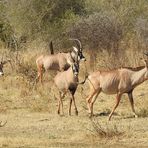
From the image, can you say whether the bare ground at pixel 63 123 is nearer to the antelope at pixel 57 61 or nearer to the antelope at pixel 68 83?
the antelope at pixel 68 83

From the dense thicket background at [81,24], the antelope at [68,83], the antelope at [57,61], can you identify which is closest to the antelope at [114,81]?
the antelope at [68,83]

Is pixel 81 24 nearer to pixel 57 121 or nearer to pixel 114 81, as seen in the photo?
pixel 114 81

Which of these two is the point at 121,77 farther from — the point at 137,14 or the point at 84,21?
the point at 137,14

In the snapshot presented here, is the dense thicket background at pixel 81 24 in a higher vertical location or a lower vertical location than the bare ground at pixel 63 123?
higher

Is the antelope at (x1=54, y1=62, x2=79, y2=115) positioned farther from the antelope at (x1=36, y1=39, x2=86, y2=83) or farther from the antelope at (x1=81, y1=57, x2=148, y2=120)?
the antelope at (x1=36, y1=39, x2=86, y2=83)

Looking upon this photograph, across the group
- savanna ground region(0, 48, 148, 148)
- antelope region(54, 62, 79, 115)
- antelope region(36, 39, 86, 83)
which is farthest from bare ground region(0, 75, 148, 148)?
antelope region(36, 39, 86, 83)

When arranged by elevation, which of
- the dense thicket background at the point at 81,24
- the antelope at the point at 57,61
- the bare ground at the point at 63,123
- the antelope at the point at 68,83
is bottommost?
the bare ground at the point at 63,123

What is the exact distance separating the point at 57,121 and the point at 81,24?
12559 millimetres

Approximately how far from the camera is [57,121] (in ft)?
53.4

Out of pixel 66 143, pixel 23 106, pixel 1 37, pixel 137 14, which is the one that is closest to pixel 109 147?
pixel 66 143

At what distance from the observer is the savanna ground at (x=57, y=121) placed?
1327 centimetres

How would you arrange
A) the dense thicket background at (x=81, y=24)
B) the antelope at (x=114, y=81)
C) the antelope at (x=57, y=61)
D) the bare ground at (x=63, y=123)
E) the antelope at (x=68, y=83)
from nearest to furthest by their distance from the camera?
1. the bare ground at (x=63, y=123)
2. the antelope at (x=114, y=81)
3. the antelope at (x=68, y=83)
4. the antelope at (x=57, y=61)
5. the dense thicket background at (x=81, y=24)

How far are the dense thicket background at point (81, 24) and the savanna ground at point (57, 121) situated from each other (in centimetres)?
342

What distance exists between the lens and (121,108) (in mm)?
18688
